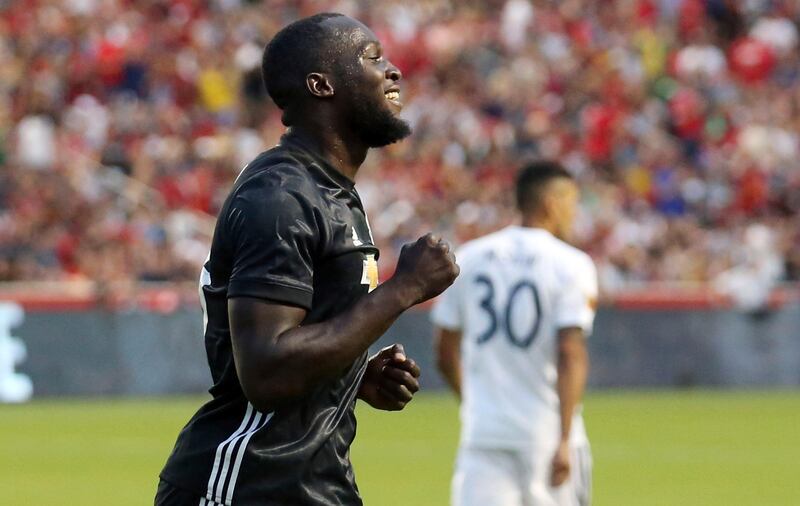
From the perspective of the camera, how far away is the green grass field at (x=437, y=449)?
40.4 feet

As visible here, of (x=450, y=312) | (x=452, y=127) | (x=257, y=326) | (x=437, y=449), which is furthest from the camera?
(x=452, y=127)

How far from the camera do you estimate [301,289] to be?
3.62 m

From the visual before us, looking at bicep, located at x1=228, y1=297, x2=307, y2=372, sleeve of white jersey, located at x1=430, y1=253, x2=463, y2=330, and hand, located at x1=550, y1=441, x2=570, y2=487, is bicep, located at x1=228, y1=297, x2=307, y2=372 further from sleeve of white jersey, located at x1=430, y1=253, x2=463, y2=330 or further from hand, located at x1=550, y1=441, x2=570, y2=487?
sleeve of white jersey, located at x1=430, y1=253, x2=463, y2=330

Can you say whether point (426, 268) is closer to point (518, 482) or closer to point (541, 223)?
point (518, 482)

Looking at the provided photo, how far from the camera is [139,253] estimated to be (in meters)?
19.7

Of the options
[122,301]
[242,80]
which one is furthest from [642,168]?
[122,301]

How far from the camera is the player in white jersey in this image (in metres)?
6.83

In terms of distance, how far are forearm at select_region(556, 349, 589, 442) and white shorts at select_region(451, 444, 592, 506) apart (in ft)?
0.60

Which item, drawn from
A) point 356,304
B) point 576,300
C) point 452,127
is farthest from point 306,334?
point 452,127

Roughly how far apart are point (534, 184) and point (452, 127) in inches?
622

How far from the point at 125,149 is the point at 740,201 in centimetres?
844

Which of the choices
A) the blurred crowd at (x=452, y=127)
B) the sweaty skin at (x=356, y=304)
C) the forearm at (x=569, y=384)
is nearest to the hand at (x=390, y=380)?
the sweaty skin at (x=356, y=304)

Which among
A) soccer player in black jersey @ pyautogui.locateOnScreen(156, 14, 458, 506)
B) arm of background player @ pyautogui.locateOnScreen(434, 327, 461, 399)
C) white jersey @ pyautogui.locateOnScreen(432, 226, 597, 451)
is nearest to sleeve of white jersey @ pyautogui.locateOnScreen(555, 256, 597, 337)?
white jersey @ pyautogui.locateOnScreen(432, 226, 597, 451)

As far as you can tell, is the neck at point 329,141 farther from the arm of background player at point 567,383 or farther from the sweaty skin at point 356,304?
the arm of background player at point 567,383
